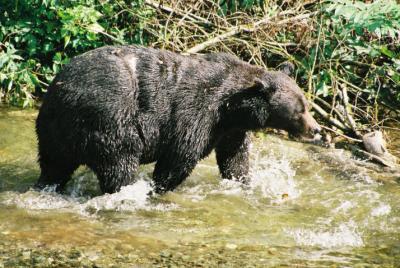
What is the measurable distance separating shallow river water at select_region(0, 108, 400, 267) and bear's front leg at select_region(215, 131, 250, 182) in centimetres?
14

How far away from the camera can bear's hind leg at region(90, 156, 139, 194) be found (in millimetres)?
6691

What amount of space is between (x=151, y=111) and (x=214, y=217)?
1.24 meters

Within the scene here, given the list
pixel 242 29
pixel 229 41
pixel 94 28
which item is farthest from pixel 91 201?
pixel 242 29

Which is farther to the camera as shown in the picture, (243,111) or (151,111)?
(243,111)

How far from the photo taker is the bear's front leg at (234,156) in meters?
7.61

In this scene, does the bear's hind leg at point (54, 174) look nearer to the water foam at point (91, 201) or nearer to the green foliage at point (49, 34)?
the water foam at point (91, 201)

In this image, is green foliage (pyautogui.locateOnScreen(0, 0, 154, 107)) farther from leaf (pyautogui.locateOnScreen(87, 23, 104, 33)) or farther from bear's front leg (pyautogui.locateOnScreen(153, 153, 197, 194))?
bear's front leg (pyautogui.locateOnScreen(153, 153, 197, 194))

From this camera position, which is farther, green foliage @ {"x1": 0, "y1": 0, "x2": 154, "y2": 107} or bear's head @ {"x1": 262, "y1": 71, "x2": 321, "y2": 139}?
green foliage @ {"x1": 0, "y1": 0, "x2": 154, "y2": 107}

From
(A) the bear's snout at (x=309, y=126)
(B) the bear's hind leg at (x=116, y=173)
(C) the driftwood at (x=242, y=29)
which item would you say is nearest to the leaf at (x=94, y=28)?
(C) the driftwood at (x=242, y=29)

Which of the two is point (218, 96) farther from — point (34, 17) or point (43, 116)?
point (34, 17)

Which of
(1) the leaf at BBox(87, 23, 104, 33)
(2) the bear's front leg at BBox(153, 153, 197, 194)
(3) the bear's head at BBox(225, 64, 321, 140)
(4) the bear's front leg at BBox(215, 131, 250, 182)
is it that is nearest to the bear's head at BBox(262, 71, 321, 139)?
(3) the bear's head at BBox(225, 64, 321, 140)

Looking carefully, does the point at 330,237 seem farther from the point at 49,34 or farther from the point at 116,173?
the point at 49,34

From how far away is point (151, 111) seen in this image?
6.81 metres

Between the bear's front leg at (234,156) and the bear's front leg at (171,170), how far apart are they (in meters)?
0.73
